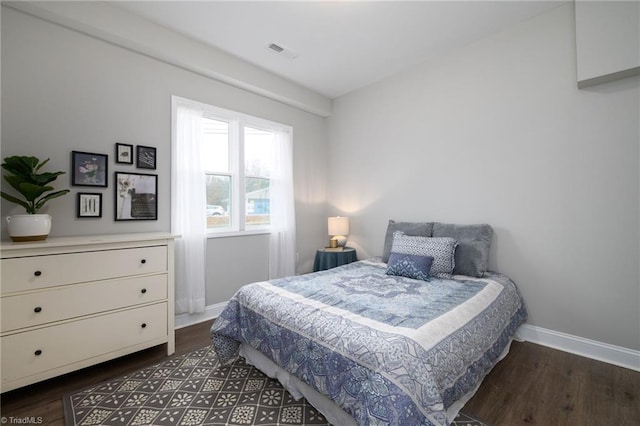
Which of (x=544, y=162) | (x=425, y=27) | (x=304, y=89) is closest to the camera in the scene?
(x=544, y=162)

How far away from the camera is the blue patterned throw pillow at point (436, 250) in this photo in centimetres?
252

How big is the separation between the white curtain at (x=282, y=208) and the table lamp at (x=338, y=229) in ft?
1.72

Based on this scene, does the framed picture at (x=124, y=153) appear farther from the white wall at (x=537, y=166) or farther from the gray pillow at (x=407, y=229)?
the white wall at (x=537, y=166)

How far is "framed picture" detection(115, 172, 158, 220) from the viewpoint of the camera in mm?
2486

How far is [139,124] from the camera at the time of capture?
8.51ft

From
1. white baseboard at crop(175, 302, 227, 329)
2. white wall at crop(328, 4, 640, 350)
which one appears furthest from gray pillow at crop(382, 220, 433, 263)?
white baseboard at crop(175, 302, 227, 329)

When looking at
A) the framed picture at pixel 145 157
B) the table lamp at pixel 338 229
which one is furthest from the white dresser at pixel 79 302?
the table lamp at pixel 338 229

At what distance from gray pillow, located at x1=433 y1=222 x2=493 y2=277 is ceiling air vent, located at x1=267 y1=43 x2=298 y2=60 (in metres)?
2.52

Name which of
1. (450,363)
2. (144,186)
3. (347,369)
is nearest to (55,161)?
(144,186)

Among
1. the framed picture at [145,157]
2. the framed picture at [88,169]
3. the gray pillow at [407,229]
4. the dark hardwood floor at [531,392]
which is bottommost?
the dark hardwood floor at [531,392]

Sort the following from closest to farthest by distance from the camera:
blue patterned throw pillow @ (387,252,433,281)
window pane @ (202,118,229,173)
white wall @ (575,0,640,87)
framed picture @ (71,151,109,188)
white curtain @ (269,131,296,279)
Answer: white wall @ (575,0,640,87), framed picture @ (71,151,109,188), blue patterned throw pillow @ (387,252,433,281), window pane @ (202,118,229,173), white curtain @ (269,131,296,279)

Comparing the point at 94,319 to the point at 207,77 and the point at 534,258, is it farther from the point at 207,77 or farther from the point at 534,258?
the point at 534,258

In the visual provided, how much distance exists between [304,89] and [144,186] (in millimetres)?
2354

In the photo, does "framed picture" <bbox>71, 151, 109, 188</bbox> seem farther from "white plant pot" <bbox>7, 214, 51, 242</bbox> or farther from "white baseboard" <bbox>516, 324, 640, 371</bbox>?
"white baseboard" <bbox>516, 324, 640, 371</bbox>
